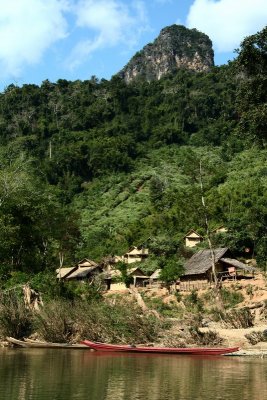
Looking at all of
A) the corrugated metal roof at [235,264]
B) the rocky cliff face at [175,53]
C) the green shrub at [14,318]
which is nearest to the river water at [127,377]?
the green shrub at [14,318]

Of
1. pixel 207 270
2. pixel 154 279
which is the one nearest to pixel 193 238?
pixel 154 279

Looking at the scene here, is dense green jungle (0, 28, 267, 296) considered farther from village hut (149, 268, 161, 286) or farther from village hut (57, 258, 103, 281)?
village hut (57, 258, 103, 281)

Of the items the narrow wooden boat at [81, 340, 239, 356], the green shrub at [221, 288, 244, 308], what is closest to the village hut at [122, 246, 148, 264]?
the green shrub at [221, 288, 244, 308]

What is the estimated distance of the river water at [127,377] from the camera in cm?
1205

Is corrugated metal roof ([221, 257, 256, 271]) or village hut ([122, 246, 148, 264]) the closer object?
corrugated metal roof ([221, 257, 256, 271])

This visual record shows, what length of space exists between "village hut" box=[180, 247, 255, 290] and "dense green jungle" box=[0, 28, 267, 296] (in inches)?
64.0

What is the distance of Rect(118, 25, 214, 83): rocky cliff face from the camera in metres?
180

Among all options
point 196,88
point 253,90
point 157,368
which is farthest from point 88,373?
point 196,88

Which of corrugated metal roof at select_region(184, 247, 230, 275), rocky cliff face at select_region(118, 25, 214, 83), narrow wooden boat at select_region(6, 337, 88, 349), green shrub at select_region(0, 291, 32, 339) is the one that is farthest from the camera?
rocky cliff face at select_region(118, 25, 214, 83)

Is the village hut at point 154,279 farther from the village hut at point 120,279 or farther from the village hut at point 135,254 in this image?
the village hut at point 135,254

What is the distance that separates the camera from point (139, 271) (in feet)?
187

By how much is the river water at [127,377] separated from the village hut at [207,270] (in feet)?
91.5

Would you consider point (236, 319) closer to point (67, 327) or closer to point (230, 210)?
point (67, 327)

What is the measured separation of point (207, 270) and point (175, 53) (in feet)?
483
